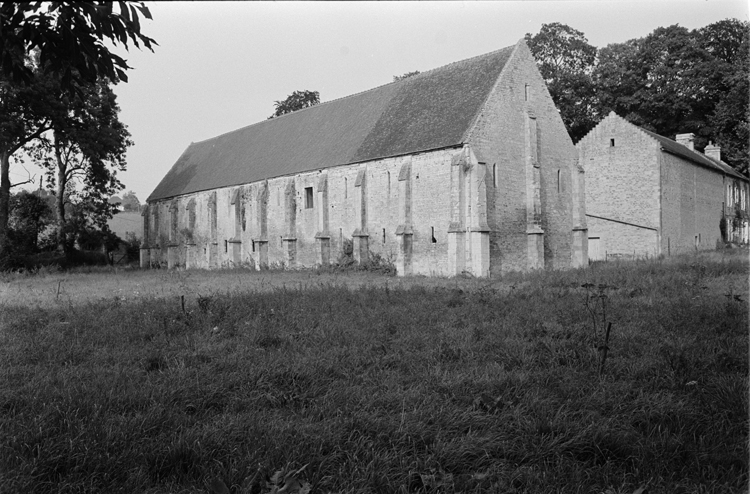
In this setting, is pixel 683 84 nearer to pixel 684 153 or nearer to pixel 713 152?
pixel 713 152

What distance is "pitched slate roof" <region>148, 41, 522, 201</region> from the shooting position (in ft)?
88.6

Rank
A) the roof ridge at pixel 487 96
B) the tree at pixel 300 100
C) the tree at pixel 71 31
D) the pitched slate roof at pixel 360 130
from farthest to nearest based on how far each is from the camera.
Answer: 1. the tree at pixel 300 100
2. the pitched slate roof at pixel 360 130
3. the roof ridge at pixel 487 96
4. the tree at pixel 71 31

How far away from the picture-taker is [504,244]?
25.8m

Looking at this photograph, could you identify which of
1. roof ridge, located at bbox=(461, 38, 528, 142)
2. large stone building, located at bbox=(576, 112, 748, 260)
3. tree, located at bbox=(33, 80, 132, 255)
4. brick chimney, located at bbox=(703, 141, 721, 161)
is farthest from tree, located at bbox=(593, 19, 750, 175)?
tree, located at bbox=(33, 80, 132, 255)

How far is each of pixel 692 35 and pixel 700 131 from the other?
7857 millimetres

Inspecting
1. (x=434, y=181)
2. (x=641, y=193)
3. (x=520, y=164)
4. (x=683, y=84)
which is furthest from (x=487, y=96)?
(x=683, y=84)

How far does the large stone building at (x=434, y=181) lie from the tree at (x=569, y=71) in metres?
22.6

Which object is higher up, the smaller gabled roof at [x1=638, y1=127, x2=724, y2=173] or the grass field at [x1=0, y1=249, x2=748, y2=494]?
the smaller gabled roof at [x1=638, y1=127, x2=724, y2=173]

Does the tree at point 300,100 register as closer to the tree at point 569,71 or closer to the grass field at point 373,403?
the tree at point 569,71

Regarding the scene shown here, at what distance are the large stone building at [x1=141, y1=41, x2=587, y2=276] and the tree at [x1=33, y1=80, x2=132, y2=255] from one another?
8411 millimetres

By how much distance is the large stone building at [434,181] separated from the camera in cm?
2536

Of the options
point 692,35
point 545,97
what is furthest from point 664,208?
point 692,35

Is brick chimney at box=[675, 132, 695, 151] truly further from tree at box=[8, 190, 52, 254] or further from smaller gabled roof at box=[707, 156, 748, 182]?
tree at box=[8, 190, 52, 254]

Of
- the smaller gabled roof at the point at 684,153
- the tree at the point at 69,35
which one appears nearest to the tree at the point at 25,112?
the tree at the point at 69,35
